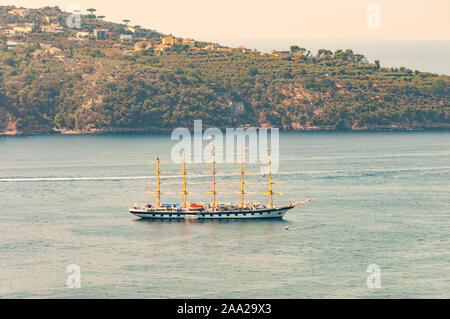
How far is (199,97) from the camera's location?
6900 inches

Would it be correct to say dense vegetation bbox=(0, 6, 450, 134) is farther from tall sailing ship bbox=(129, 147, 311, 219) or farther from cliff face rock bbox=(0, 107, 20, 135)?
tall sailing ship bbox=(129, 147, 311, 219)

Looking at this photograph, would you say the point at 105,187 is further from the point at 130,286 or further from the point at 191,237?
the point at 130,286

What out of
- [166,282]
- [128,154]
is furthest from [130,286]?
[128,154]

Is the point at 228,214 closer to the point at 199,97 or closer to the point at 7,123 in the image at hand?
the point at 7,123

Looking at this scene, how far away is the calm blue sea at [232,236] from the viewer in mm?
48688

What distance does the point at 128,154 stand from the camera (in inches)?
4451

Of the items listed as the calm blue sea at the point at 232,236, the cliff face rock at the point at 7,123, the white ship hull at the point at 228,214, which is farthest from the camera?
the cliff face rock at the point at 7,123

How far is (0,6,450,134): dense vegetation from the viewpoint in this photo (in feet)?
541

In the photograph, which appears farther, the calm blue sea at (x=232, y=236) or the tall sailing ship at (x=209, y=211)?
the tall sailing ship at (x=209, y=211)

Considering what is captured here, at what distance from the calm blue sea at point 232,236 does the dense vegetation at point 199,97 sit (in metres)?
59.7

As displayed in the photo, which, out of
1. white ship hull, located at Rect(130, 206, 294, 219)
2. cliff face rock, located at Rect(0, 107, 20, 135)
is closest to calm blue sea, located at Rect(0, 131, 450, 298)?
white ship hull, located at Rect(130, 206, 294, 219)

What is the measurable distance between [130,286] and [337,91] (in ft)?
462

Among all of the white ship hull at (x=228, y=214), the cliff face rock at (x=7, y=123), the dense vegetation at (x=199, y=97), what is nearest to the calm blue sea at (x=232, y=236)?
the white ship hull at (x=228, y=214)

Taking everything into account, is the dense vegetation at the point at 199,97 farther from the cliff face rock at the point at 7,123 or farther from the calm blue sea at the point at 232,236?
the calm blue sea at the point at 232,236
